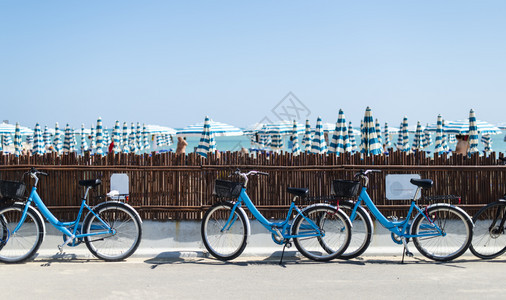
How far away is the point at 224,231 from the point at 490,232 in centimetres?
344

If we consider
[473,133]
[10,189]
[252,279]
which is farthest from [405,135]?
[10,189]

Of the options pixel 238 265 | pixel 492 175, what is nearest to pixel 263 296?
pixel 238 265

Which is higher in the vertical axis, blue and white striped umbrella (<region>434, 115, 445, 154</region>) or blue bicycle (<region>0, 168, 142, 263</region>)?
blue and white striped umbrella (<region>434, 115, 445, 154</region>)

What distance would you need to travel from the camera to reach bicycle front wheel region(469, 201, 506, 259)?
22.4 feet

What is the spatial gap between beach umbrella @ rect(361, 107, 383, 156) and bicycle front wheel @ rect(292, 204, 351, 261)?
3.74 m

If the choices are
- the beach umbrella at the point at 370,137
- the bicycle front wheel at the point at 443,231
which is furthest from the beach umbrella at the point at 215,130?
the bicycle front wheel at the point at 443,231

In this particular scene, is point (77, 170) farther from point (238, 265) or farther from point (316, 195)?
point (316, 195)

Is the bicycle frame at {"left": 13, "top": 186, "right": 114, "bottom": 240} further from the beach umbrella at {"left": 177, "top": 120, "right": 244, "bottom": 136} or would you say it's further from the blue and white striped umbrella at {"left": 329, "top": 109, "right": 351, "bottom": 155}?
the beach umbrella at {"left": 177, "top": 120, "right": 244, "bottom": 136}

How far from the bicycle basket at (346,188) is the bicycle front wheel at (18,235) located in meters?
3.65

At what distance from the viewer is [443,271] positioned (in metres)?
6.14

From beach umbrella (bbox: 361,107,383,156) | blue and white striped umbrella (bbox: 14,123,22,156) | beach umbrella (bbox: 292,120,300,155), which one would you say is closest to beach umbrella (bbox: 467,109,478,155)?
beach umbrella (bbox: 361,107,383,156)

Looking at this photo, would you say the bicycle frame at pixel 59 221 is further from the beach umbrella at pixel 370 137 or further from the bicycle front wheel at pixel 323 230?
the beach umbrella at pixel 370 137

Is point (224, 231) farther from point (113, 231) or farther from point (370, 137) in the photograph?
point (370, 137)

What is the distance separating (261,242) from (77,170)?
2.70m
